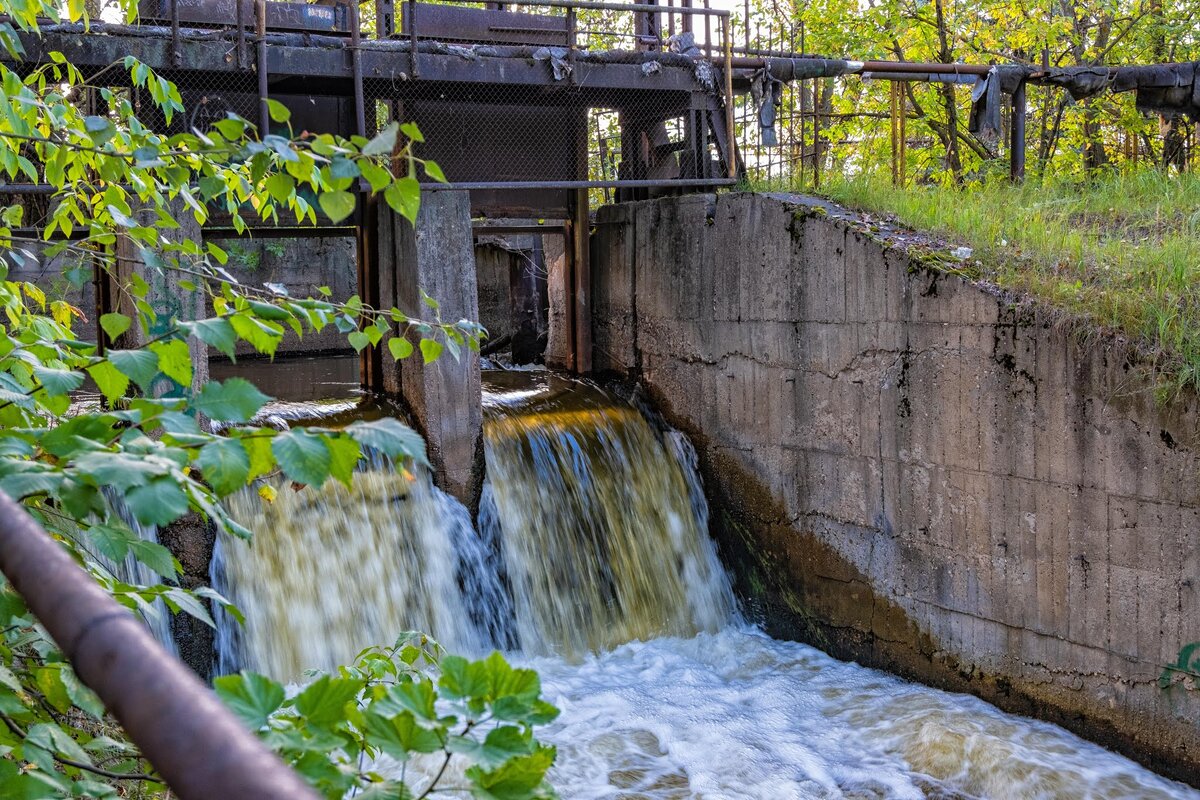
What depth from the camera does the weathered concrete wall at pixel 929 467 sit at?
5.87m

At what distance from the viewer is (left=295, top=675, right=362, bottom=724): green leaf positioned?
1375mm

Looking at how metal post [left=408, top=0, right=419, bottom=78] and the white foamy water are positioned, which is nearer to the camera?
the white foamy water

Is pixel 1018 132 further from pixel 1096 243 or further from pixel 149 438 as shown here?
pixel 149 438

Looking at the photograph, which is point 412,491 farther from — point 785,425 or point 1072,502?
point 1072,502

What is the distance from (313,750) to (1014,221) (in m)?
7.49

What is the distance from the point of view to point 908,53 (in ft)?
48.0

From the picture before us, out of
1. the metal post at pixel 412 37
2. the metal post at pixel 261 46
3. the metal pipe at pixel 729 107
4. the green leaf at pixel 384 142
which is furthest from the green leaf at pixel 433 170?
the metal pipe at pixel 729 107

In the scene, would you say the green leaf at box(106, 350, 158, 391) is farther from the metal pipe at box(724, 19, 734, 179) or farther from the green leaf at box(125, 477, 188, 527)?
the metal pipe at box(724, 19, 734, 179)

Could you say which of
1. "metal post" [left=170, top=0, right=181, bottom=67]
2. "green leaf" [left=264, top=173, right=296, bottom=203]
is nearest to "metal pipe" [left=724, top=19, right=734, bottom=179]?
"metal post" [left=170, top=0, right=181, bottom=67]

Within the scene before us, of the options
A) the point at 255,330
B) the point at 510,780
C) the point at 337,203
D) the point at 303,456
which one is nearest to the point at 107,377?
the point at 255,330

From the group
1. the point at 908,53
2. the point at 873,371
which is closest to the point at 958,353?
the point at 873,371

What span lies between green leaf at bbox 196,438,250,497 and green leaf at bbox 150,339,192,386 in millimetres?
402

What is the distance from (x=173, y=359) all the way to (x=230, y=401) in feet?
0.91

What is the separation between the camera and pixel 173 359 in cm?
188
